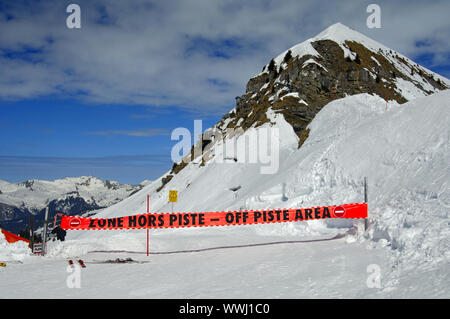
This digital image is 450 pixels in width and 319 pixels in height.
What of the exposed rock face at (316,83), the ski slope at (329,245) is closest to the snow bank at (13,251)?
the ski slope at (329,245)

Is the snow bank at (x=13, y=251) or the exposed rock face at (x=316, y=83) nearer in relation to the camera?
the snow bank at (x=13, y=251)

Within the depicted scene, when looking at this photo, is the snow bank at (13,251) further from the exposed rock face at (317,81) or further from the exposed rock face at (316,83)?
the exposed rock face at (317,81)

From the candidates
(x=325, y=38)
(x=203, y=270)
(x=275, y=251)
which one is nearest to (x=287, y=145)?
(x=275, y=251)

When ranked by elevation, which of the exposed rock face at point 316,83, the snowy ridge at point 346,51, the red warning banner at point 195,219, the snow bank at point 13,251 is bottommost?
the snow bank at point 13,251

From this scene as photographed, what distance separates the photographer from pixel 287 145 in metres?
36.0

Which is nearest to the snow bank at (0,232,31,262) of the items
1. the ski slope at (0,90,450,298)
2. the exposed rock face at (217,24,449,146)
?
the ski slope at (0,90,450,298)

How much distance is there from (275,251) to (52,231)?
921 centimetres

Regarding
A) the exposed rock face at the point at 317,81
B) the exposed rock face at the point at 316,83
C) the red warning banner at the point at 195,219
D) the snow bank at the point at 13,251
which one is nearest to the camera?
the snow bank at the point at 13,251

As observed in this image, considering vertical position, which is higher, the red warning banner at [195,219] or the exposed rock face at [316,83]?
the exposed rock face at [316,83]

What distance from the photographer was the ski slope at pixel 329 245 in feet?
25.4

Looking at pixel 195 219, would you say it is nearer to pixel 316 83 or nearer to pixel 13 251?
pixel 13 251

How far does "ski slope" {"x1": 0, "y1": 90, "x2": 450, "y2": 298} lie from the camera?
775 centimetres

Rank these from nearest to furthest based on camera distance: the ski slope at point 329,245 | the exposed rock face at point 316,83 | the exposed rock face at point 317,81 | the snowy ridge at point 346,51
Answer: the ski slope at point 329,245 → the exposed rock face at point 316,83 → the exposed rock face at point 317,81 → the snowy ridge at point 346,51

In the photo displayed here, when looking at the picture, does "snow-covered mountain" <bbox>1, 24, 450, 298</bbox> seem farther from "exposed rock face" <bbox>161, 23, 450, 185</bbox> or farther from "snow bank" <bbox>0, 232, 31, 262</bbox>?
"exposed rock face" <bbox>161, 23, 450, 185</bbox>
